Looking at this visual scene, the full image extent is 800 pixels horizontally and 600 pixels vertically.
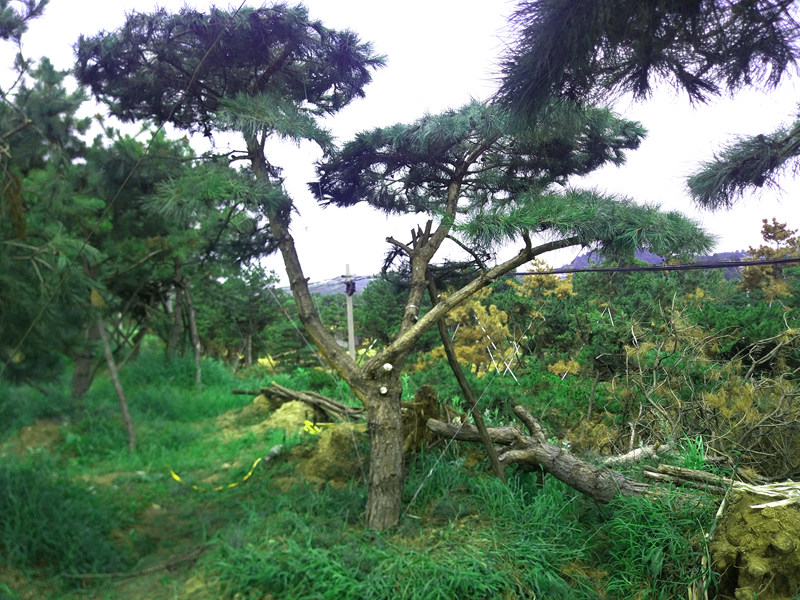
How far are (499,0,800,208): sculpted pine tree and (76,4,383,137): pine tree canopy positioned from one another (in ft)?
4.40

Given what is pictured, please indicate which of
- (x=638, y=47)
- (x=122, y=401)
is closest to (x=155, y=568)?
(x=122, y=401)

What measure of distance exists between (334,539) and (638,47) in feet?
8.60

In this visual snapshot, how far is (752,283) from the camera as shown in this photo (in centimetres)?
492

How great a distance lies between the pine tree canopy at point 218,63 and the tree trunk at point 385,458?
1504 millimetres

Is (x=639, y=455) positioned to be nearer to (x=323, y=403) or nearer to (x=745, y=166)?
(x=745, y=166)

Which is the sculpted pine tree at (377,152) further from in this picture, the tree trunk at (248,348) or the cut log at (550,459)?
the tree trunk at (248,348)

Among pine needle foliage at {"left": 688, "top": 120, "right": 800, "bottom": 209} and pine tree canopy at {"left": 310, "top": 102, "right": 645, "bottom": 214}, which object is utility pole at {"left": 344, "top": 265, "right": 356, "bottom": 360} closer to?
pine tree canopy at {"left": 310, "top": 102, "right": 645, "bottom": 214}

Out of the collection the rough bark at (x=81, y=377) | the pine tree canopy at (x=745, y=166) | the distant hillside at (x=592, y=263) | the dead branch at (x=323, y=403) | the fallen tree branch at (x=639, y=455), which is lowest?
the fallen tree branch at (x=639, y=455)

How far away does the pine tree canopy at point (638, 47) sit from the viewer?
2135 millimetres

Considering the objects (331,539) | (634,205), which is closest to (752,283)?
(634,205)

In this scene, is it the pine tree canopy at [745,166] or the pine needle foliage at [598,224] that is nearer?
the pine needle foliage at [598,224]

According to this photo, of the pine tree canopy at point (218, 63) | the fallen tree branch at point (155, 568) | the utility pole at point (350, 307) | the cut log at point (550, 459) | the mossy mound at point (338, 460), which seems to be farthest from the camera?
the utility pole at point (350, 307)

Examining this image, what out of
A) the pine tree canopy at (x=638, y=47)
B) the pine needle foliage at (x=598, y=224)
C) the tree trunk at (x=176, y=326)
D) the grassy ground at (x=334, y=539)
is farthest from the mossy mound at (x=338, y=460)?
the tree trunk at (x=176, y=326)

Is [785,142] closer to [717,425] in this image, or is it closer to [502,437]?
[717,425]
